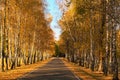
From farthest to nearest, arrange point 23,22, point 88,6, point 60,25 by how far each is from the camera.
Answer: point 60,25, point 23,22, point 88,6

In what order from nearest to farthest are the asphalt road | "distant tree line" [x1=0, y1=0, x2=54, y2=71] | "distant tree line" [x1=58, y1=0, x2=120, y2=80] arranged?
"distant tree line" [x1=58, y1=0, x2=120, y2=80] < the asphalt road < "distant tree line" [x1=0, y1=0, x2=54, y2=71]

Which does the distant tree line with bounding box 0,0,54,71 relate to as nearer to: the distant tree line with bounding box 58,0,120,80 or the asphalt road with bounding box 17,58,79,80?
the asphalt road with bounding box 17,58,79,80

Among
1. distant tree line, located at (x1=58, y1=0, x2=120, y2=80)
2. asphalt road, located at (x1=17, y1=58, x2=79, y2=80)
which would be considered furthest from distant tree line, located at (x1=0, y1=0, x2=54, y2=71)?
distant tree line, located at (x1=58, y1=0, x2=120, y2=80)

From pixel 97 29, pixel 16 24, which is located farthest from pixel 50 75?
pixel 16 24

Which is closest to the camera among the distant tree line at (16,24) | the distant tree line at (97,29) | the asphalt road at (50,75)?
the distant tree line at (97,29)

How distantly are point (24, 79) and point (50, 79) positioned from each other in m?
2.03

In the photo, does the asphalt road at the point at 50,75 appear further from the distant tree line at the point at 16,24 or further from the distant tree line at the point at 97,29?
the distant tree line at the point at 16,24

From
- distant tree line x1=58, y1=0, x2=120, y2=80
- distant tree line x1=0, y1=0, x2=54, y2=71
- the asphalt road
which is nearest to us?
distant tree line x1=58, y1=0, x2=120, y2=80

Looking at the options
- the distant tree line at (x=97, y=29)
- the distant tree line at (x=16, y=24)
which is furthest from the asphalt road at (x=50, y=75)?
the distant tree line at (x=16, y=24)

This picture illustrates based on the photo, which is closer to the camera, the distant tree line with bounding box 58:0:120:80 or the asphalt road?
the distant tree line with bounding box 58:0:120:80

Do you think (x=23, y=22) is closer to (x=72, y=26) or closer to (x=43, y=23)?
(x=72, y=26)

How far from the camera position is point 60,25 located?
74.4 m

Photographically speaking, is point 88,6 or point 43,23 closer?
point 88,6

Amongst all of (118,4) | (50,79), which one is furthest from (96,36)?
(118,4)
